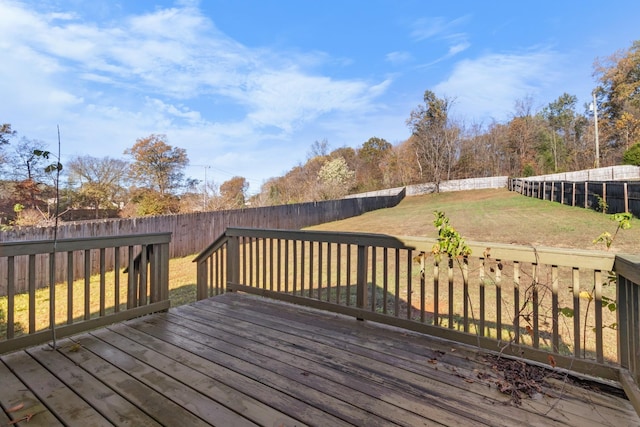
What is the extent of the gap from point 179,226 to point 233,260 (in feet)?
19.9

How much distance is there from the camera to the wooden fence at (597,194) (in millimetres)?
8820

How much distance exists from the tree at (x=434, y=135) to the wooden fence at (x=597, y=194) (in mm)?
9982

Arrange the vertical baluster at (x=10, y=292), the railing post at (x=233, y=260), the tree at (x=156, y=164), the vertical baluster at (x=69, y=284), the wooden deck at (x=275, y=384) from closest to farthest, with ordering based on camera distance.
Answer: the wooden deck at (x=275, y=384)
the vertical baluster at (x=10, y=292)
the vertical baluster at (x=69, y=284)
the railing post at (x=233, y=260)
the tree at (x=156, y=164)

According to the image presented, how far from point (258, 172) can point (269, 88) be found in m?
19.8

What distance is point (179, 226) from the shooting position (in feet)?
30.3

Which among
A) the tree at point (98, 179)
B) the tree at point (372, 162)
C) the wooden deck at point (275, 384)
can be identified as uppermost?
→ the tree at point (372, 162)

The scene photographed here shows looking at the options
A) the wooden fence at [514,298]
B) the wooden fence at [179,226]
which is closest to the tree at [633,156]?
the wooden fence at [179,226]

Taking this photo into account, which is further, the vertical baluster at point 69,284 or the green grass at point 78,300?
the green grass at point 78,300

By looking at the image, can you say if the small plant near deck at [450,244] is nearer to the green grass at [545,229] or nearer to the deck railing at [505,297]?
the deck railing at [505,297]

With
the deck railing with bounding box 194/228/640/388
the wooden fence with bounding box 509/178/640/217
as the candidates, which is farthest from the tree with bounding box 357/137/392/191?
the deck railing with bounding box 194/228/640/388

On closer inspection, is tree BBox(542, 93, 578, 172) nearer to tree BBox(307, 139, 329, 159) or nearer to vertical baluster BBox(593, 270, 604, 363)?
tree BBox(307, 139, 329, 159)

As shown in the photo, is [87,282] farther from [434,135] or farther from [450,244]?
[434,135]

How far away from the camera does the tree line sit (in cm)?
1906

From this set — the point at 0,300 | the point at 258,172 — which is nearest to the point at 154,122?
the point at 258,172
